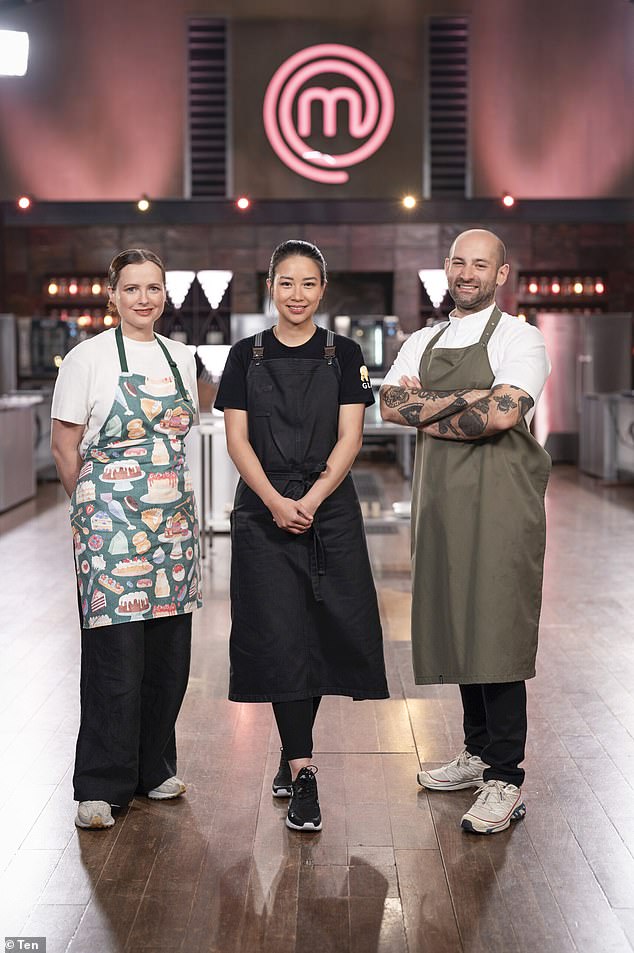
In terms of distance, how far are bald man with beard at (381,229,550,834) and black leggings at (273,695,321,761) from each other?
1.00 ft

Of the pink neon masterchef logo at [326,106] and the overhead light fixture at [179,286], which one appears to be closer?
the overhead light fixture at [179,286]

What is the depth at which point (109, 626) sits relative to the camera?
3145mm

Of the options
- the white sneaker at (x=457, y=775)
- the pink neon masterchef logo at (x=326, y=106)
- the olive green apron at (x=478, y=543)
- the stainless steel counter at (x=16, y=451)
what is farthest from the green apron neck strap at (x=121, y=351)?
the pink neon masterchef logo at (x=326, y=106)

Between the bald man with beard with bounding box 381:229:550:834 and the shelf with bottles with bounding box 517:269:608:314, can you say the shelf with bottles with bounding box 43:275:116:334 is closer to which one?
the shelf with bottles with bounding box 517:269:608:314

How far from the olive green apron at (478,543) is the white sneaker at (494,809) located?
304 millimetres

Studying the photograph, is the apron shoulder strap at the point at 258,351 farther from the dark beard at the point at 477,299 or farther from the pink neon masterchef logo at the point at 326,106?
the pink neon masterchef logo at the point at 326,106

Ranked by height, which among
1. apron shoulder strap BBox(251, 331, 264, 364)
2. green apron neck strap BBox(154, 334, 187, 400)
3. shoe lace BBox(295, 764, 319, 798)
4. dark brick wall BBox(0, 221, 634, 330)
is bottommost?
shoe lace BBox(295, 764, 319, 798)

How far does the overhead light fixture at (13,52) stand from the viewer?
783 centimetres

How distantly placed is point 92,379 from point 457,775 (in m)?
1.48

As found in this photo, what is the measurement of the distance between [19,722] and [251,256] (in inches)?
435

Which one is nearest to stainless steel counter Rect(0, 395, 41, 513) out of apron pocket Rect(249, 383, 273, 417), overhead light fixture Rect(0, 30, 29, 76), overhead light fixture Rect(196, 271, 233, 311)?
overhead light fixture Rect(196, 271, 233, 311)

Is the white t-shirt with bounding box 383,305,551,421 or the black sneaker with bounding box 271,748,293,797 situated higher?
the white t-shirt with bounding box 383,305,551,421

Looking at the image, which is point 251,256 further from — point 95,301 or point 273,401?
point 273,401

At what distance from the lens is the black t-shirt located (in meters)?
3.07
